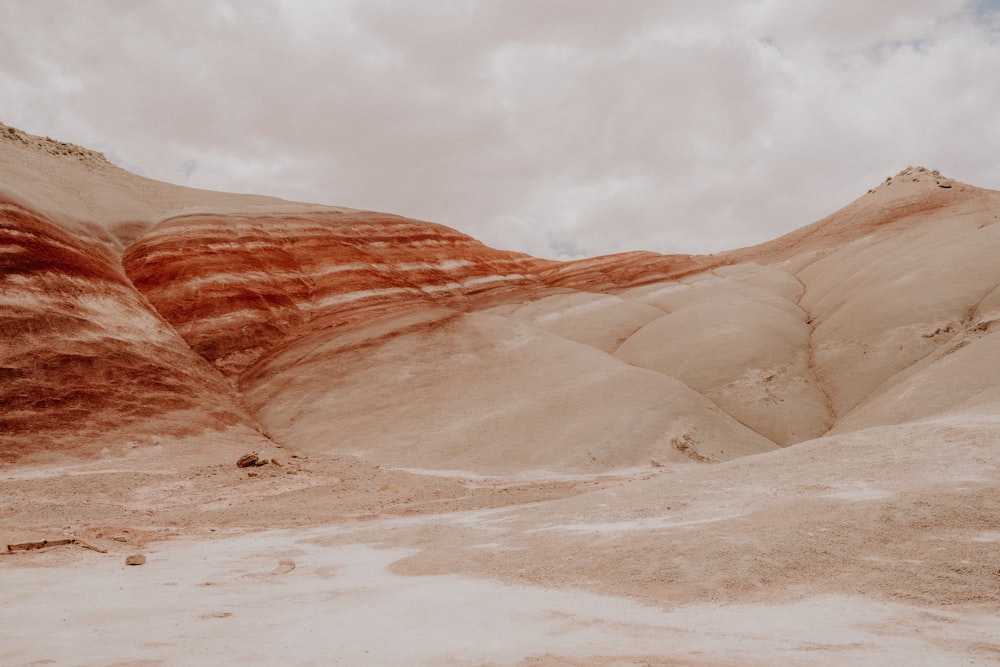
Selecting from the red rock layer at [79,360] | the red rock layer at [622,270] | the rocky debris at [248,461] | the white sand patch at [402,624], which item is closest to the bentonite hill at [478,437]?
the white sand patch at [402,624]

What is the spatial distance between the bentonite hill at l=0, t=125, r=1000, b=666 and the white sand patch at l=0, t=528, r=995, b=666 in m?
0.07

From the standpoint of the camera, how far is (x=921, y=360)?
3234 cm

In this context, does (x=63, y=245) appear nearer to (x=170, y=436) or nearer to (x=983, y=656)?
(x=170, y=436)

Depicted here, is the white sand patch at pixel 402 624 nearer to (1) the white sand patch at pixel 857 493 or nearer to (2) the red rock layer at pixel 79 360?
(1) the white sand patch at pixel 857 493

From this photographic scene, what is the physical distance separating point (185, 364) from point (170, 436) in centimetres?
857

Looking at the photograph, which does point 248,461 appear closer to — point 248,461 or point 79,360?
point 248,461

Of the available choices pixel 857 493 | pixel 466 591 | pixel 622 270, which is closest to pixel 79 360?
pixel 466 591

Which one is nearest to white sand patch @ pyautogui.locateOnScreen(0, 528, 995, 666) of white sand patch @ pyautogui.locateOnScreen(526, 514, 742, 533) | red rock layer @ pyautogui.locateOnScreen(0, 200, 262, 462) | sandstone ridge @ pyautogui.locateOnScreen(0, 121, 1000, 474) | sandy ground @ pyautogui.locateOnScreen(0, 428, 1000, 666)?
sandy ground @ pyautogui.locateOnScreen(0, 428, 1000, 666)

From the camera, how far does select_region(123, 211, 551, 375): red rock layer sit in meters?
43.9

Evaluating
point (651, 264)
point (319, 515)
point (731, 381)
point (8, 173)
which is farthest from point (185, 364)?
point (651, 264)

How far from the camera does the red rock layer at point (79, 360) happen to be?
2908 centimetres

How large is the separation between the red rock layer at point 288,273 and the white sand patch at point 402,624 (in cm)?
3308

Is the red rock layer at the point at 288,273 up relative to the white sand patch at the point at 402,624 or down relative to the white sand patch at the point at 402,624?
up

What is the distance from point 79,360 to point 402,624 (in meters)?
31.4
